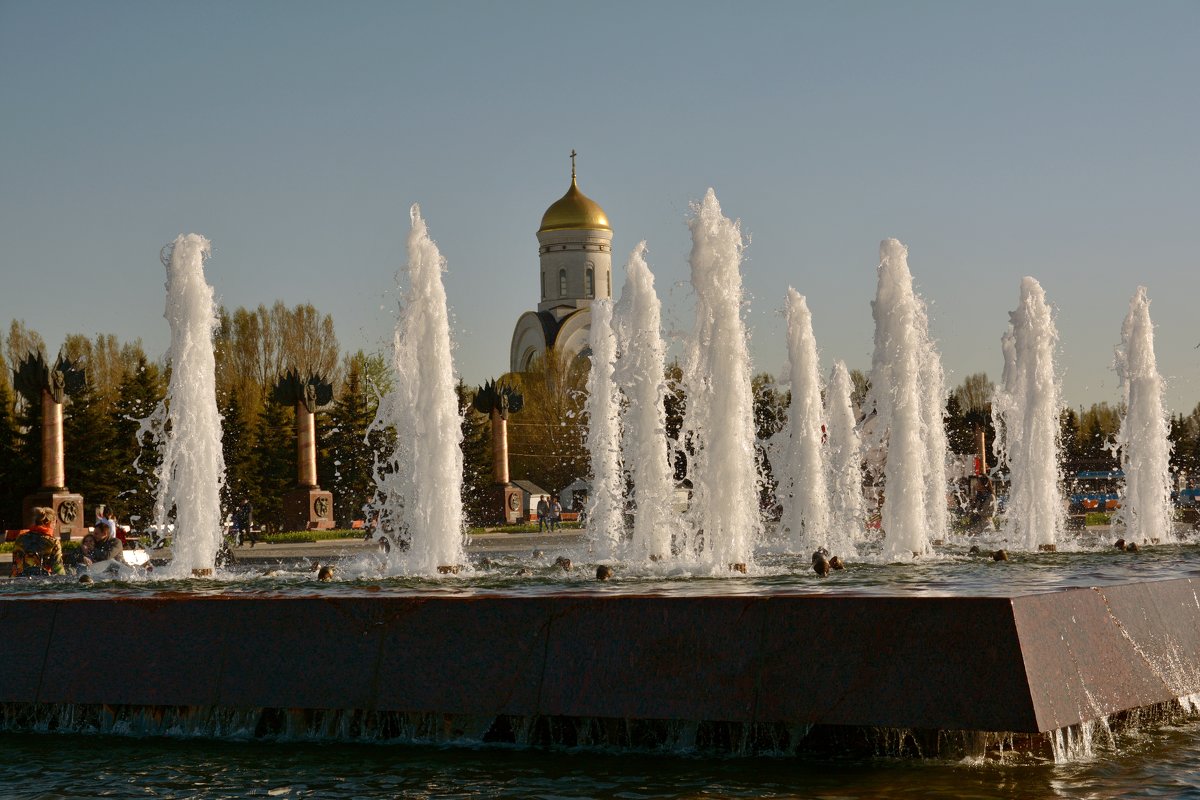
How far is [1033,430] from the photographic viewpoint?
20.5 meters

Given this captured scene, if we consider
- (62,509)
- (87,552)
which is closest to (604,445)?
(87,552)

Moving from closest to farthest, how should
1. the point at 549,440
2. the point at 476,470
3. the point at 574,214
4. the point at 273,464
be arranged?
1. the point at 273,464
2. the point at 476,470
3. the point at 549,440
4. the point at 574,214

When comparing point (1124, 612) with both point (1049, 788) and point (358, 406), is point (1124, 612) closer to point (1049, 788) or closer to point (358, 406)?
point (1049, 788)

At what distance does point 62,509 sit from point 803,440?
16620 millimetres

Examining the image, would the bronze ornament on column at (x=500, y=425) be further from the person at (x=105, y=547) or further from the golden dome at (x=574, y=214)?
the golden dome at (x=574, y=214)

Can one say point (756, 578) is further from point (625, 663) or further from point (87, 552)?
point (87, 552)

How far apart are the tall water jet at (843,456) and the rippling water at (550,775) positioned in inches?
738

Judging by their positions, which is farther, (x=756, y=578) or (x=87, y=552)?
(x=87, y=552)

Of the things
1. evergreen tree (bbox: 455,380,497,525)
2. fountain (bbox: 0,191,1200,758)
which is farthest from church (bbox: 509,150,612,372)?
fountain (bbox: 0,191,1200,758)

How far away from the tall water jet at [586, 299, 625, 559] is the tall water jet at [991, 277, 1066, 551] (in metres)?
5.58

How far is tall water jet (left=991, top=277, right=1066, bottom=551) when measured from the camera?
19641mm

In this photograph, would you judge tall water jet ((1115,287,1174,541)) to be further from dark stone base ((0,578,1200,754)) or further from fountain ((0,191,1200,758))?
dark stone base ((0,578,1200,754))

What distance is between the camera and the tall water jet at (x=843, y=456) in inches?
1033

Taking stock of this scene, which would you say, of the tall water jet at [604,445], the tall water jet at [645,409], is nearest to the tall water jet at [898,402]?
the tall water jet at [645,409]
